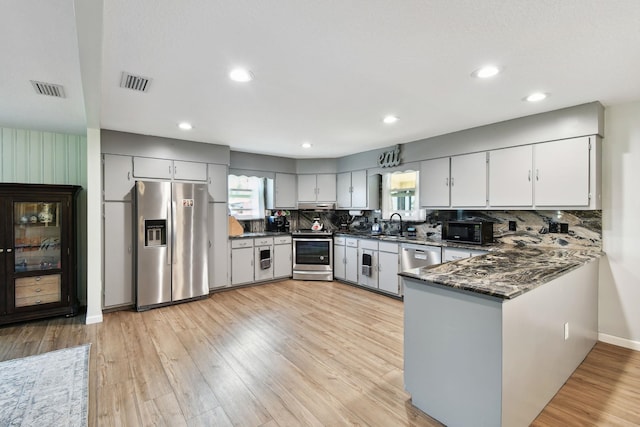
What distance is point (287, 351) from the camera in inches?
111

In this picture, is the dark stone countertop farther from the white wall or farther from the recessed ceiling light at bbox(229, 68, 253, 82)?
the white wall

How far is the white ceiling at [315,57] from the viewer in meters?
1.53

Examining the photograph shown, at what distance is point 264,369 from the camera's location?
2.50 meters

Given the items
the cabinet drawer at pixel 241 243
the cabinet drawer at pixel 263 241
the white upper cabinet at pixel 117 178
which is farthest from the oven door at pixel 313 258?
the white upper cabinet at pixel 117 178

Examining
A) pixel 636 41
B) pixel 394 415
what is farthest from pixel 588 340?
pixel 636 41

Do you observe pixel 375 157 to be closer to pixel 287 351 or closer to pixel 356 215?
pixel 356 215

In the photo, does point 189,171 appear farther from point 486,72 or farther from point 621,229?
point 621,229

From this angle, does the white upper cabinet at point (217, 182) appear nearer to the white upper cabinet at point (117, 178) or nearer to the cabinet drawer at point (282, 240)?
the white upper cabinet at point (117, 178)

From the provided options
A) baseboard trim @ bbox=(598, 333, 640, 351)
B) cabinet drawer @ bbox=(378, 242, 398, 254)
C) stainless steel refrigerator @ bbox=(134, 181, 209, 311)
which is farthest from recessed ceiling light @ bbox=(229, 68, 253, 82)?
baseboard trim @ bbox=(598, 333, 640, 351)

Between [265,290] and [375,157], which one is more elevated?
[375,157]

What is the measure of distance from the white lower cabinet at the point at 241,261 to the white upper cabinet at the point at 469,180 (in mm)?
3299

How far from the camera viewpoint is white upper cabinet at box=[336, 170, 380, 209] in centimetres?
526

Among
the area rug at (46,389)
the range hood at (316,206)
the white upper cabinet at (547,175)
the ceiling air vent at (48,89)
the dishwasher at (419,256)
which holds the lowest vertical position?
the area rug at (46,389)

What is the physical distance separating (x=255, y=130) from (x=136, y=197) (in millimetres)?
1812
